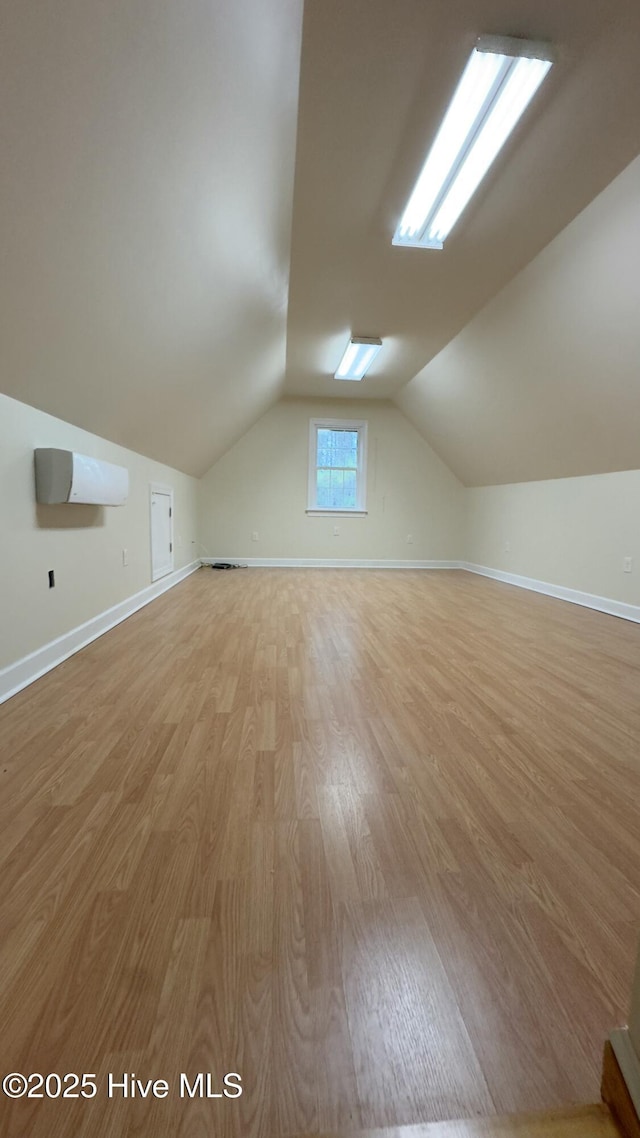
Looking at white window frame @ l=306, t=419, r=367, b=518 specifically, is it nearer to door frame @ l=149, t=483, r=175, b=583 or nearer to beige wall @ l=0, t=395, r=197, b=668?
door frame @ l=149, t=483, r=175, b=583

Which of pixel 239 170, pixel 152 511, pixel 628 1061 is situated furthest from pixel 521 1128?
pixel 152 511

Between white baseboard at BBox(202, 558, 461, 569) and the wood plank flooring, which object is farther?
white baseboard at BBox(202, 558, 461, 569)

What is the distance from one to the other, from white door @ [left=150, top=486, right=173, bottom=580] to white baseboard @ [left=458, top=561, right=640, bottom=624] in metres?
4.07

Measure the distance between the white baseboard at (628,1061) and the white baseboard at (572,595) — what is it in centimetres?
388

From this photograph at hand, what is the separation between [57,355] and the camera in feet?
7.06

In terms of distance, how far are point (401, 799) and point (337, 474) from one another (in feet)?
19.5

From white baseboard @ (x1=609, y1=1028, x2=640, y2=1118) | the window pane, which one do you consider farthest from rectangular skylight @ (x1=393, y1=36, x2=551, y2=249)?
the window pane

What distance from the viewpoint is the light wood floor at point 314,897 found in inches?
28.7

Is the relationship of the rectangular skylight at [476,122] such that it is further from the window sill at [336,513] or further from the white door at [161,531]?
the window sill at [336,513]

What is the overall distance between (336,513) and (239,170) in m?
4.99

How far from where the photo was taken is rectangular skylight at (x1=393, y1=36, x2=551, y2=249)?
163cm

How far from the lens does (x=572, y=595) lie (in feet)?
15.4

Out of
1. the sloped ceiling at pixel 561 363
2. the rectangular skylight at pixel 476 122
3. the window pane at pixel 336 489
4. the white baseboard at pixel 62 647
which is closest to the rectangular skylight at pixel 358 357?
the sloped ceiling at pixel 561 363

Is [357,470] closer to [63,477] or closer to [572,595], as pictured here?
[572,595]
